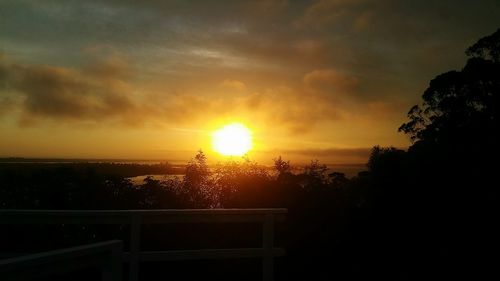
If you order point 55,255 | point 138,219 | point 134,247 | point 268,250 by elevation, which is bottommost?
point 268,250

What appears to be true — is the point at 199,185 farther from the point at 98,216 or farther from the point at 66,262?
the point at 66,262

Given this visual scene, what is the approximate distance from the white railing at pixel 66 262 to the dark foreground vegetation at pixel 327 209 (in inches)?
167

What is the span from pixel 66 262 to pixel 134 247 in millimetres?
2989

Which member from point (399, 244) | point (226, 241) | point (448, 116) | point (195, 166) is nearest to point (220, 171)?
point (195, 166)

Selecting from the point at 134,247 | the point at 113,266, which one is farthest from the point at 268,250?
the point at 113,266

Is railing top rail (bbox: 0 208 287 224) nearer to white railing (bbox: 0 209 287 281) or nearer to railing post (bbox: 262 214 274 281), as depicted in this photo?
white railing (bbox: 0 209 287 281)

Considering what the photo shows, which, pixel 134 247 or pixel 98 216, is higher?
pixel 98 216

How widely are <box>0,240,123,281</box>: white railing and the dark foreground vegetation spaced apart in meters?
4.25

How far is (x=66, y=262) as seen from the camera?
7.54 ft

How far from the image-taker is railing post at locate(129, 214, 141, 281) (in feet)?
16.9

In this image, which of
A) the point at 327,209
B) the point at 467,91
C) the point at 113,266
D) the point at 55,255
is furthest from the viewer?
the point at 467,91

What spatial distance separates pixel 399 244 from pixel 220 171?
3806 mm

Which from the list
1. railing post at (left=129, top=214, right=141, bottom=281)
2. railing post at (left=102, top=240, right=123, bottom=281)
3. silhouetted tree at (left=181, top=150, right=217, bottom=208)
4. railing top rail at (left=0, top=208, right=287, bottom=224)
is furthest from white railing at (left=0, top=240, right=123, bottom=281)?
silhouetted tree at (left=181, top=150, right=217, bottom=208)

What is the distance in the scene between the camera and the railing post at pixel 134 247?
514cm
